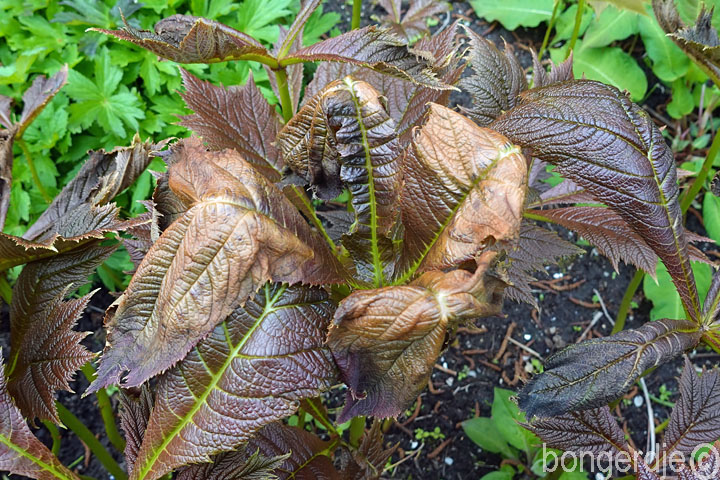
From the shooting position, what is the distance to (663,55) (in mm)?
2449

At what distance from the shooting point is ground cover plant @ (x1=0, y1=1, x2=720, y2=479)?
2.27ft

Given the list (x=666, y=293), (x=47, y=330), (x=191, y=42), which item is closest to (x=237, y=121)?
(x=191, y=42)

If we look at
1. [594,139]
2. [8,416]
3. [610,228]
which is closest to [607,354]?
[594,139]

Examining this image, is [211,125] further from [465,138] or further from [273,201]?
[465,138]

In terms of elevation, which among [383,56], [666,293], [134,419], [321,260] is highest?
[383,56]

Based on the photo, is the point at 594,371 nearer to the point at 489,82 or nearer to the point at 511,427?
the point at 489,82

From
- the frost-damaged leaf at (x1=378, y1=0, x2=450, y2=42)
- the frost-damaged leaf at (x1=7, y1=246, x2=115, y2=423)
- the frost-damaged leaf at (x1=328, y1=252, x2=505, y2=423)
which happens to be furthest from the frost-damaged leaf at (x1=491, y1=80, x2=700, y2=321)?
the frost-damaged leaf at (x1=378, y1=0, x2=450, y2=42)

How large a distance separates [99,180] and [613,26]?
2301mm

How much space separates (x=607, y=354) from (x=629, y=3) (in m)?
1.11

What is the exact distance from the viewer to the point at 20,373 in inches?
41.2

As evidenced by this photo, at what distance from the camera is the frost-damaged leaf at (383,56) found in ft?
2.89

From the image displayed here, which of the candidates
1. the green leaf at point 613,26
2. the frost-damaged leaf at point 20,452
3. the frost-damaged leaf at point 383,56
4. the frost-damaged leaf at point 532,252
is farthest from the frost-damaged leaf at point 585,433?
the green leaf at point 613,26

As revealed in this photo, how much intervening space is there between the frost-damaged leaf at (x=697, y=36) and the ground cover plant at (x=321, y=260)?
29 millimetres

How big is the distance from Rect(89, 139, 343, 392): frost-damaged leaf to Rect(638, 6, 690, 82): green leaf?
2233 mm
